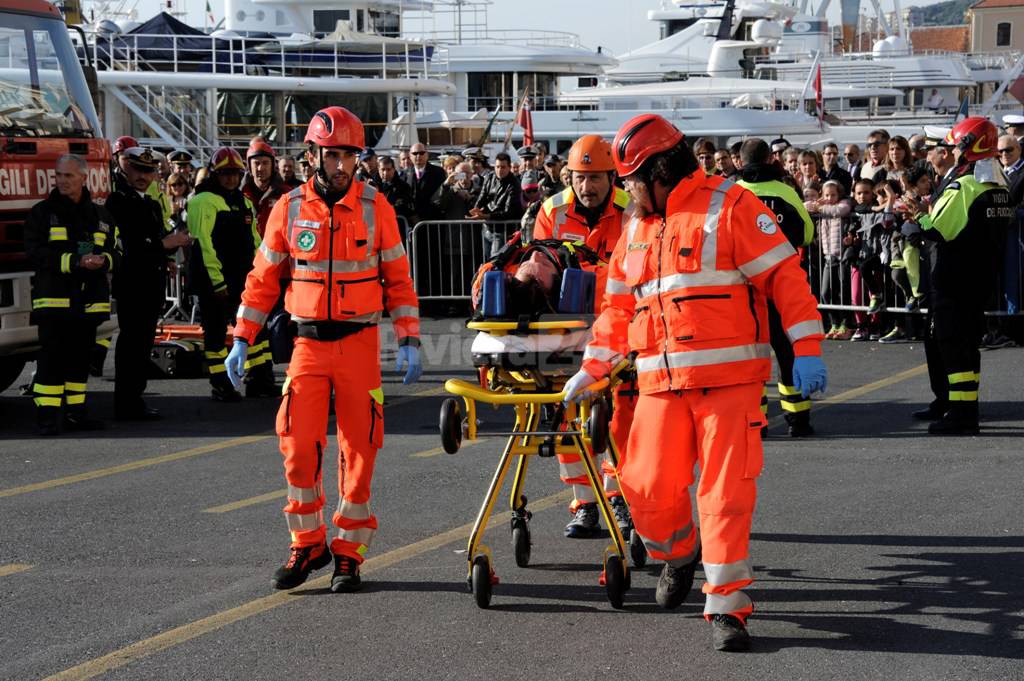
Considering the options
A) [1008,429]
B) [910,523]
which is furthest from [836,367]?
[910,523]

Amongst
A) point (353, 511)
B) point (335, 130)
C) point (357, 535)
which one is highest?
point (335, 130)

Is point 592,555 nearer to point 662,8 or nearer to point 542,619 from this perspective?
point 542,619

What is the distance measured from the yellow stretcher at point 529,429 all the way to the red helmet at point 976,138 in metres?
4.55

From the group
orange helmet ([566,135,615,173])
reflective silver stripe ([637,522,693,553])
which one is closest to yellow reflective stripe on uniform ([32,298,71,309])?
orange helmet ([566,135,615,173])

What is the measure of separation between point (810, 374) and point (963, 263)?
5.01 m

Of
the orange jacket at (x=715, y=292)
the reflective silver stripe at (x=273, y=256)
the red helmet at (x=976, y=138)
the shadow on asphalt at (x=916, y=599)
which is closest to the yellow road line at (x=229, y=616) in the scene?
the reflective silver stripe at (x=273, y=256)

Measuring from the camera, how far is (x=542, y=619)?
6.15 metres

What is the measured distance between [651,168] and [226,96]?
30048 mm

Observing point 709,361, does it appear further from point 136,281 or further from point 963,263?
point 136,281

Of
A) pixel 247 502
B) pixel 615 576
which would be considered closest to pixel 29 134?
pixel 247 502

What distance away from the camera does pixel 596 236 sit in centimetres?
738

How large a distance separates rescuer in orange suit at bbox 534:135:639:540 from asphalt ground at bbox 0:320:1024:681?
0.22 meters

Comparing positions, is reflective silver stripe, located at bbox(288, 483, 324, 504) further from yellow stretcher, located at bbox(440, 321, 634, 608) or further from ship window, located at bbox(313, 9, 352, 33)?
ship window, located at bbox(313, 9, 352, 33)

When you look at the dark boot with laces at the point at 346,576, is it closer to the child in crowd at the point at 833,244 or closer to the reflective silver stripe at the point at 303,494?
the reflective silver stripe at the point at 303,494
